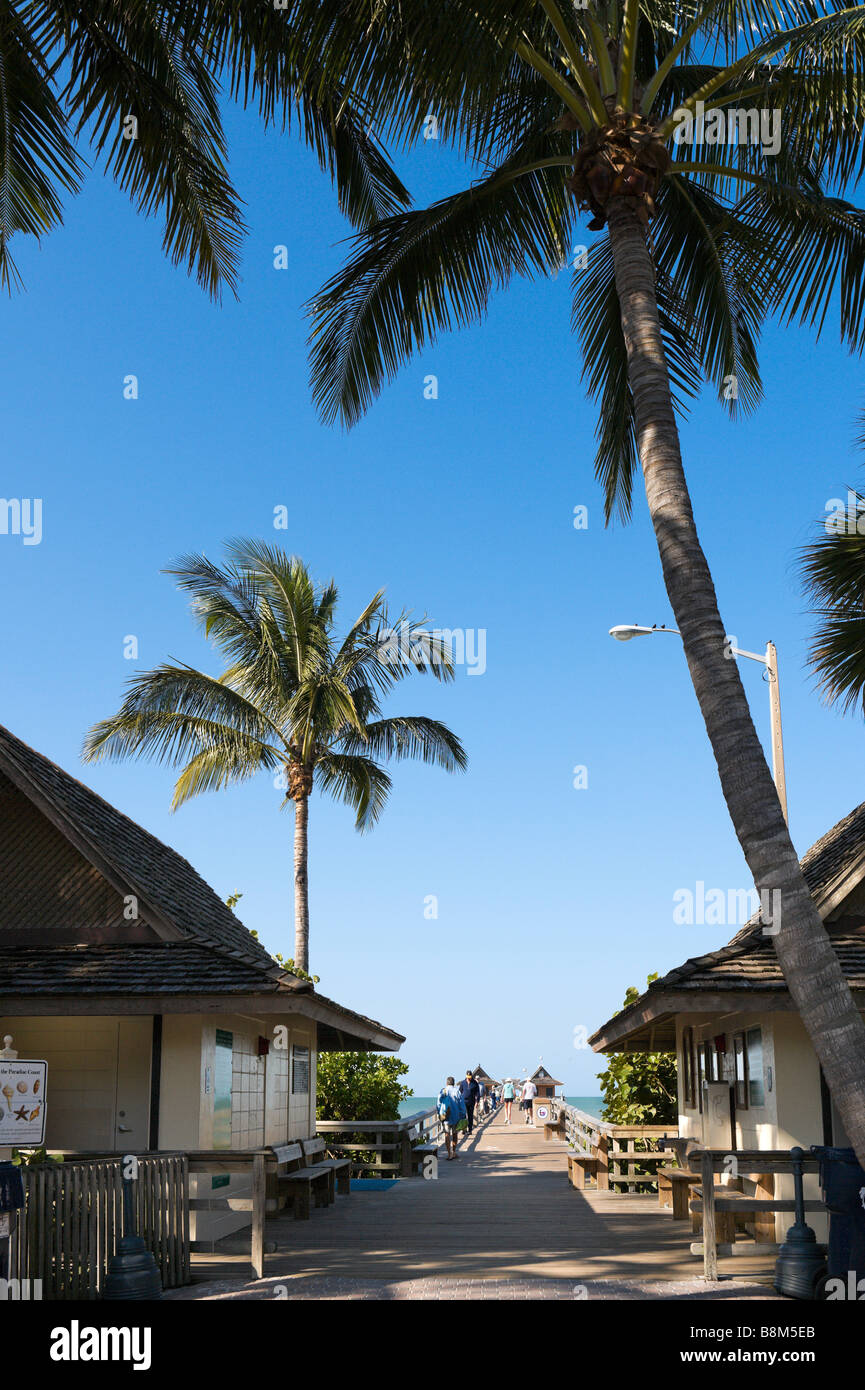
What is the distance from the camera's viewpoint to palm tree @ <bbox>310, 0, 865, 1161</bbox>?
8.45 metres

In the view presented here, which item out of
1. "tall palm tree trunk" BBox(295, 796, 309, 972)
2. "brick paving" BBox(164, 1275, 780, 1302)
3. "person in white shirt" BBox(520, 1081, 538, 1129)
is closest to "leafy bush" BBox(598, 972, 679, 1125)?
"tall palm tree trunk" BBox(295, 796, 309, 972)

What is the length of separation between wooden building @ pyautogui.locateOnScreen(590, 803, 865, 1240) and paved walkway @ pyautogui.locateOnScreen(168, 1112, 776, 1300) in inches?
57.3

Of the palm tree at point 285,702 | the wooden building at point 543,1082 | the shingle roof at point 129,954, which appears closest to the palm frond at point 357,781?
the palm tree at point 285,702

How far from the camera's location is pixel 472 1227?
49.6 ft

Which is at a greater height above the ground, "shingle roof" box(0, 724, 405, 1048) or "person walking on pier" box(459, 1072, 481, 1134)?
"shingle roof" box(0, 724, 405, 1048)

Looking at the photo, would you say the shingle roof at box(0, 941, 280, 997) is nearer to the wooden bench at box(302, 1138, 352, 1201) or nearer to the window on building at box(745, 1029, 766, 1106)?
the wooden bench at box(302, 1138, 352, 1201)

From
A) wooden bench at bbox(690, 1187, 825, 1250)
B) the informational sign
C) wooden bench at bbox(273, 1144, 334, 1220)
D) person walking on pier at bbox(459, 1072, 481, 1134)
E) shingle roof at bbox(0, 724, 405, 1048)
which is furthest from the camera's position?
person walking on pier at bbox(459, 1072, 481, 1134)

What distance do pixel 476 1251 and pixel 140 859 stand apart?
7.09 m

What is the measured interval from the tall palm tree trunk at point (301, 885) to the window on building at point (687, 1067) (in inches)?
342

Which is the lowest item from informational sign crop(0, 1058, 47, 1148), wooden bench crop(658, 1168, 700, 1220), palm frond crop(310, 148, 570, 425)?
wooden bench crop(658, 1168, 700, 1220)

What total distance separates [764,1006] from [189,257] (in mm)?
9024

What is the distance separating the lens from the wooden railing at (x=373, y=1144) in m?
23.0
